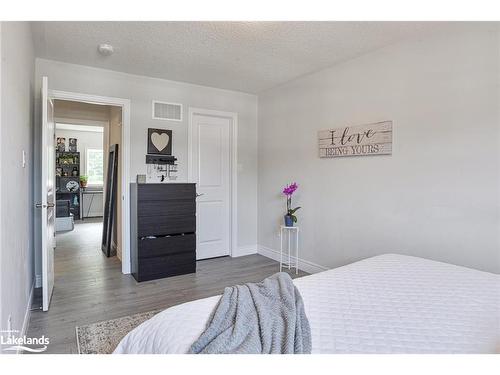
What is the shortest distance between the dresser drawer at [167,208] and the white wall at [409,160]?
1.36 meters

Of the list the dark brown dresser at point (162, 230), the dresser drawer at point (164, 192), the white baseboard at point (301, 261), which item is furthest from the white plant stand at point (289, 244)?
the dresser drawer at point (164, 192)

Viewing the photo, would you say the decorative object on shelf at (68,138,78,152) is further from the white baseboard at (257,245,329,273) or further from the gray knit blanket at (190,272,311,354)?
the gray knit blanket at (190,272,311,354)

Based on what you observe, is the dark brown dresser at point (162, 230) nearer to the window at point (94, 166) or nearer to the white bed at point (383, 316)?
the white bed at point (383, 316)

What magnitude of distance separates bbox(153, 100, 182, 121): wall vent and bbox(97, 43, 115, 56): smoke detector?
90cm

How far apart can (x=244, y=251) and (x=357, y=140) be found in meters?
2.33

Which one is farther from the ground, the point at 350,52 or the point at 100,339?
the point at 350,52

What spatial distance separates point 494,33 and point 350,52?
1142 mm

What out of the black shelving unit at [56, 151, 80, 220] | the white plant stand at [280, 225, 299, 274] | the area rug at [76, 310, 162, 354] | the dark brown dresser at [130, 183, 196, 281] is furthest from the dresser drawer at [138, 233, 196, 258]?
the black shelving unit at [56, 151, 80, 220]

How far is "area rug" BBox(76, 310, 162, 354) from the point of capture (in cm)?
202

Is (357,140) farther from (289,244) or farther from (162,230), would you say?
(162,230)

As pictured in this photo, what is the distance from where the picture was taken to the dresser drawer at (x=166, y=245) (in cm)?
338

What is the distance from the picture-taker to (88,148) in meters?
8.62

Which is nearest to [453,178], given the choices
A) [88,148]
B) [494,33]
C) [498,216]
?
[498,216]
